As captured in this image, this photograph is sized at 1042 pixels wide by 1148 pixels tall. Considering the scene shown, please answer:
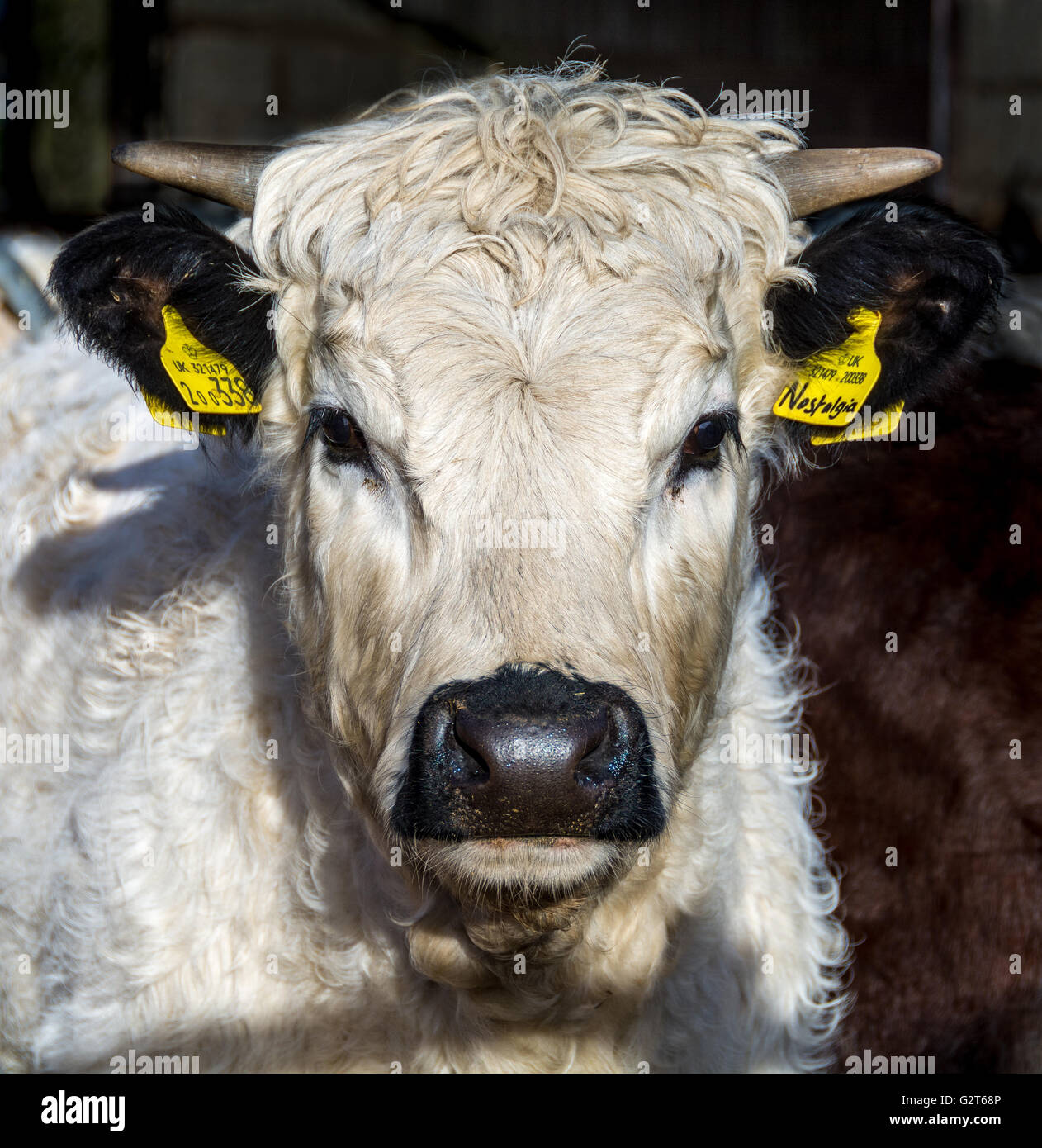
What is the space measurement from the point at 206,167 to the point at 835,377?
1533 mm

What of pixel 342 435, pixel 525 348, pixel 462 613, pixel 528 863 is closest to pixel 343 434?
pixel 342 435

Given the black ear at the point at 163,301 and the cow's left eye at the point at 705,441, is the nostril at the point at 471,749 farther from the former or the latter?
the black ear at the point at 163,301

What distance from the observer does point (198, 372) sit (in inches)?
114

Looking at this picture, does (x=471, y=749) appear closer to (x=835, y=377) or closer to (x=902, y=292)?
(x=835, y=377)

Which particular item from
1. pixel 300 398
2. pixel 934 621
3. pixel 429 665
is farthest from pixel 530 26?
pixel 429 665

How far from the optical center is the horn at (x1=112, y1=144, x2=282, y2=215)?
2.72 metres

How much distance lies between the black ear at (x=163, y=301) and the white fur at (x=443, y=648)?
9 cm

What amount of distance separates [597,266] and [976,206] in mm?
8640

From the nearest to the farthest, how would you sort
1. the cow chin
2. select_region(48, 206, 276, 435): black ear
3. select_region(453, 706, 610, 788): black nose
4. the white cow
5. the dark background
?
select_region(453, 706, 610, 788): black nose
the cow chin
the white cow
select_region(48, 206, 276, 435): black ear
the dark background

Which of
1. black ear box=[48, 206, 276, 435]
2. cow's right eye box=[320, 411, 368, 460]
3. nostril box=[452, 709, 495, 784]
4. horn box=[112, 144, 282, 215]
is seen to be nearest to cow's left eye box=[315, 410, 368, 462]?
cow's right eye box=[320, 411, 368, 460]

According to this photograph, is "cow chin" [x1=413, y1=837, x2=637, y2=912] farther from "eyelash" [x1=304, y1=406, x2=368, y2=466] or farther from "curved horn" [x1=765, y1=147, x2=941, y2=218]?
"curved horn" [x1=765, y1=147, x2=941, y2=218]

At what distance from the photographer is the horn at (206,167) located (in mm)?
2723

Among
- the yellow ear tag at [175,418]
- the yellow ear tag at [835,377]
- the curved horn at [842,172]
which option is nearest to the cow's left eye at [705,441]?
the yellow ear tag at [835,377]
